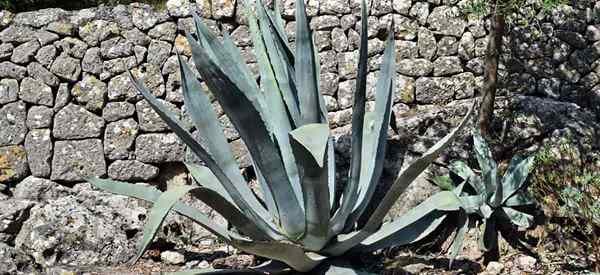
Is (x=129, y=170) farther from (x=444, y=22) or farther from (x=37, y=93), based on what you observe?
(x=444, y=22)

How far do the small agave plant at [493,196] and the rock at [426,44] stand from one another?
95 cm

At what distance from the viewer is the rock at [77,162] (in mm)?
3672

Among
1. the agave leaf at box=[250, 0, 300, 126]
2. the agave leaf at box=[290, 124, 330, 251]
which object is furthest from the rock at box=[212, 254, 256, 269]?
the agave leaf at box=[250, 0, 300, 126]

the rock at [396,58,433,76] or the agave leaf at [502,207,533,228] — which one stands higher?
the rock at [396,58,433,76]

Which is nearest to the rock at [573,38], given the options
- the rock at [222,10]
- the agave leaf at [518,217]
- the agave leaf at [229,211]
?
the agave leaf at [518,217]

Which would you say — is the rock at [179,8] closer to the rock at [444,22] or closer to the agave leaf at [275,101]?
the agave leaf at [275,101]

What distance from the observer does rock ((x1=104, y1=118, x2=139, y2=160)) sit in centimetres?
370

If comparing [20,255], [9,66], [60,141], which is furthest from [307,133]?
[9,66]

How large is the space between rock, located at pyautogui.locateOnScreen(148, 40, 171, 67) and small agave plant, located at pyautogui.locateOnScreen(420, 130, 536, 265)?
1798mm

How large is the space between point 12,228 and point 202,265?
0.95 m

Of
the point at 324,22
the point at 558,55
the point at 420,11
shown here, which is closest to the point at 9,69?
the point at 324,22

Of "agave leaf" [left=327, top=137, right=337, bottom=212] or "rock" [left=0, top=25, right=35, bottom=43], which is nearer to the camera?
"agave leaf" [left=327, top=137, right=337, bottom=212]

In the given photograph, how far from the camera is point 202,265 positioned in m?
3.11

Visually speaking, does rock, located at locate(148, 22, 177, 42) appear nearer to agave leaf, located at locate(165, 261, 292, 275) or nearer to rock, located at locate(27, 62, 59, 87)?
rock, located at locate(27, 62, 59, 87)
